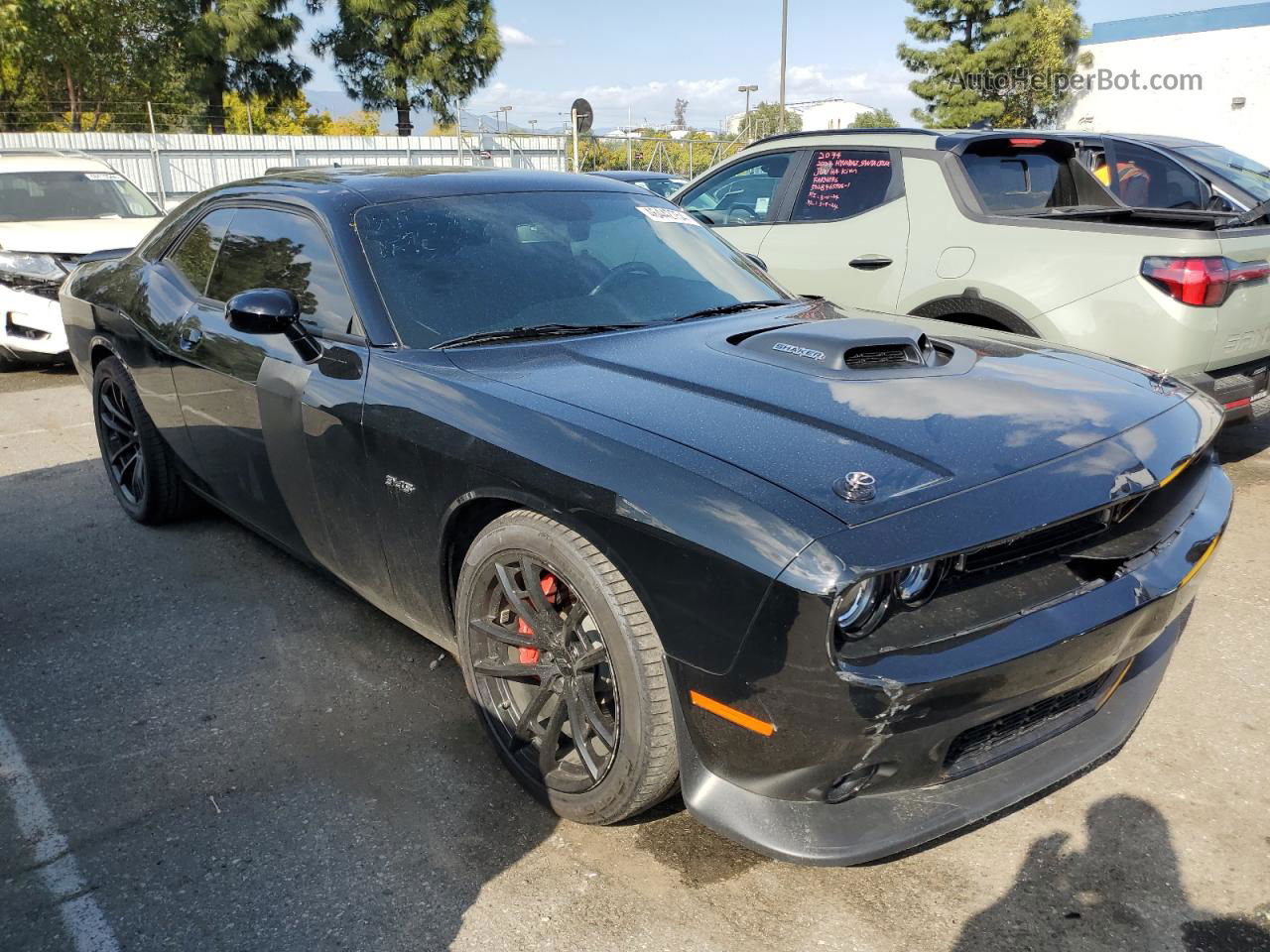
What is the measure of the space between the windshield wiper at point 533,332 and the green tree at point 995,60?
127 ft

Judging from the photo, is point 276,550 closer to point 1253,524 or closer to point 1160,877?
point 1160,877

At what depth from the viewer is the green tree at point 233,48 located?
115 feet

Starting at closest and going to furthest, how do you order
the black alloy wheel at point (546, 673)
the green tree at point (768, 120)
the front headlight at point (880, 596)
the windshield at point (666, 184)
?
the front headlight at point (880, 596) → the black alloy wheel at point (546, 673) → the windshield at point (666, 184) → the green tree at point (768, 120)

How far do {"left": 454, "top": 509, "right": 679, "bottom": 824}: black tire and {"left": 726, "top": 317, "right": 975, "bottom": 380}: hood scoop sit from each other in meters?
0.85

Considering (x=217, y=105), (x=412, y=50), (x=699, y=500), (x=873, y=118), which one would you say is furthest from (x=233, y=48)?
(x=873, y=118)

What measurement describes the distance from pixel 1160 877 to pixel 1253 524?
287 centimetres

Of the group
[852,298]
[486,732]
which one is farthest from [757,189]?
[486,732]

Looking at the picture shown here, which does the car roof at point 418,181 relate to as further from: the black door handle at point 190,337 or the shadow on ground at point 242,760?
the shadow on ground at point 242,760

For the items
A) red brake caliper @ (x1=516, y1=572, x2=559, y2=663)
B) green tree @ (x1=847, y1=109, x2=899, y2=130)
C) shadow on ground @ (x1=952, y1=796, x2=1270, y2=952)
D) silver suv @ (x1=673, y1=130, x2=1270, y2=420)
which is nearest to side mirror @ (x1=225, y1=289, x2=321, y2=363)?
red brake caliper @ (x1=516, y1=572, x2=559, y2=663)

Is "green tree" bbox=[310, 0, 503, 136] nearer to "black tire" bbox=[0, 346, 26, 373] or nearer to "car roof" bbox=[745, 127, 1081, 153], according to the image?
"black tire" bbox=[0, 346, 26, 373]

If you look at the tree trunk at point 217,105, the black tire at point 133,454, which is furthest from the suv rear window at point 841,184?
the tree trunk at point 217,105

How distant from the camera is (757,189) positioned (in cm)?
632

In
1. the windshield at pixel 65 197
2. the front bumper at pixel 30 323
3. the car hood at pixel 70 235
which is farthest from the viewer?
the windshield at pixel 65 197

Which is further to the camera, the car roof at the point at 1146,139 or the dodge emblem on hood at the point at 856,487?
the car roof at the point at 1146,139
